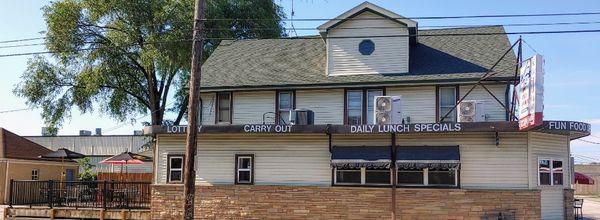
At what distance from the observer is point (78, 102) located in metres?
35.5

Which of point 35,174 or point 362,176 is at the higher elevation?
point 362,176

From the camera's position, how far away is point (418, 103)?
70.5 feet

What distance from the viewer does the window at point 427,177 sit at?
19.7 m

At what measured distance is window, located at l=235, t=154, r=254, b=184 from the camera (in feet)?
70.4

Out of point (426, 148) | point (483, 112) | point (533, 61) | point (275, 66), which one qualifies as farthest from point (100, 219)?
point (533, 61)

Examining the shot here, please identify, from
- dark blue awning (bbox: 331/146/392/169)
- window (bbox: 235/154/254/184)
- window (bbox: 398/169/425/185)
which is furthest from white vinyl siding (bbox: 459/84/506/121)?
window (bbox: 235/154/254/184)

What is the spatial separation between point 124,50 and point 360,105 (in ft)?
54.7

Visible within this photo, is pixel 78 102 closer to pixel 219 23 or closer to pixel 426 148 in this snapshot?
pixel 219 23

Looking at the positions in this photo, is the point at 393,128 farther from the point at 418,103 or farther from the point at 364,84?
the point at 364,84

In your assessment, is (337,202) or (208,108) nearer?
(337,202)

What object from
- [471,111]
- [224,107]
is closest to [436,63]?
[471,111]

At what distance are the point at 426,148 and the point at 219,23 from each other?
1786 cm

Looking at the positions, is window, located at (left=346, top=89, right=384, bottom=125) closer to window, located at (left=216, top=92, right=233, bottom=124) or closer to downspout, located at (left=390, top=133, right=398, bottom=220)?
downspout, located at (left=390, top=133, right=398, bottom=220)

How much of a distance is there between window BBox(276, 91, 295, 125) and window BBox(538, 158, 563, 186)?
874 centimetres
